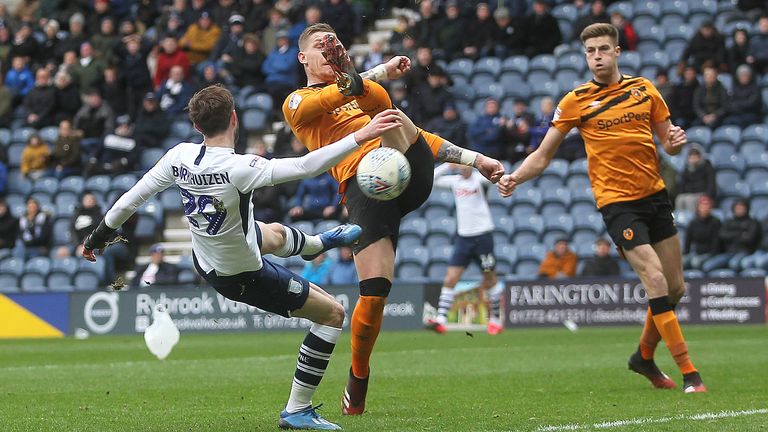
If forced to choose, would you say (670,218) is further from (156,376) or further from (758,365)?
(156,376)

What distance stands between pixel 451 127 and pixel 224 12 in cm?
757

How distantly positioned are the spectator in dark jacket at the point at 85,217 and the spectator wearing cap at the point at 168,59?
13.4 ft

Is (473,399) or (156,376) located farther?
(156,376)

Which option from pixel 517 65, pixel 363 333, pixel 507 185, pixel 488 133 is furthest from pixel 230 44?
pixel 363 333

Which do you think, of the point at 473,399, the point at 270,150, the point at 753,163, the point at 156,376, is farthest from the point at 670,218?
the point at 270,150

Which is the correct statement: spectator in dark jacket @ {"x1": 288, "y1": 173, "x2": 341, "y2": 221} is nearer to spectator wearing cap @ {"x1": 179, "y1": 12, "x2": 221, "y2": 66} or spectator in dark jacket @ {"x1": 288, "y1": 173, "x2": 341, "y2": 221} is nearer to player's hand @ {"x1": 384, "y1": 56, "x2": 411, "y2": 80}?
spectator wearing cap @ {"x1": 179, "y1": 12, "x2": 221, "y2": 66}

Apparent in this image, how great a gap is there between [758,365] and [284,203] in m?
13.3

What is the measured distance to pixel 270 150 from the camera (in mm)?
22922

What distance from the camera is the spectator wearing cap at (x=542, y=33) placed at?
23.6 meters

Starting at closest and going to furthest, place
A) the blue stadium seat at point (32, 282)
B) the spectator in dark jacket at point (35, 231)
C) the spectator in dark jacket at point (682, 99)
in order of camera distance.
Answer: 1. the spectator in dark jacket at point (682, 99)
2. the blue stadium seat at point (32, 282)
3. the spectator in dark jacket at point (35, 231)

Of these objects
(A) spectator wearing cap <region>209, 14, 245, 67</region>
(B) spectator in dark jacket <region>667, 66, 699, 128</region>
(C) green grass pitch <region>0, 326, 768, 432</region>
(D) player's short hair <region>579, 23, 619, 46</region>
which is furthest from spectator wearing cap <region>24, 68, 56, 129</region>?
(D) player's short hair <region>579, 23, 619, 46</region>

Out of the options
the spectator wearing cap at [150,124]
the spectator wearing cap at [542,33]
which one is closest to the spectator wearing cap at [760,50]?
the spectator wearing cap at [542,33]

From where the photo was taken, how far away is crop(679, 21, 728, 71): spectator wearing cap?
21.6 m

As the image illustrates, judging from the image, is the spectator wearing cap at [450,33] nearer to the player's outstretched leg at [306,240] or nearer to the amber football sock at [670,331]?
the amber football sock at [670,331]
